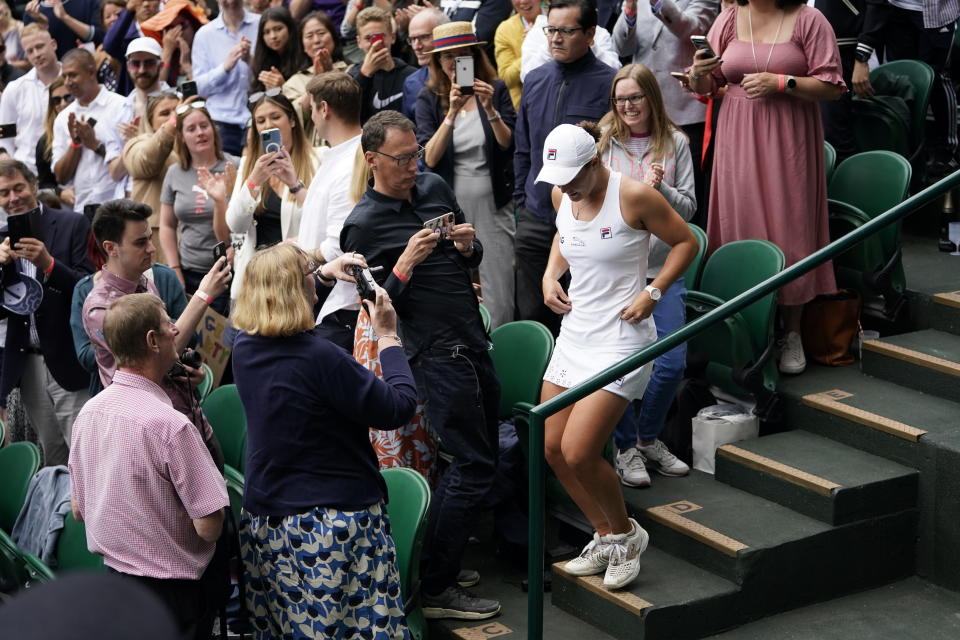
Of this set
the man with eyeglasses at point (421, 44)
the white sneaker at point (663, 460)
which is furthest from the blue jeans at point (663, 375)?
the man with eyeglasses at point (421, 44)

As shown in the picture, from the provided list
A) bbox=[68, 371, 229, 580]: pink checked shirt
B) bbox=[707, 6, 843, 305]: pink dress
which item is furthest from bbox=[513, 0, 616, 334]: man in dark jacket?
bbox=[68, 371, 229, 580]: pink checked shirt

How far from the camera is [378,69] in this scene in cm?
738

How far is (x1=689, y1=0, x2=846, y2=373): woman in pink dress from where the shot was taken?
5.76m

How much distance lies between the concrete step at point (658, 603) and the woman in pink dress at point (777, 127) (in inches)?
61.7

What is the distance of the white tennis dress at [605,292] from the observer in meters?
4.69

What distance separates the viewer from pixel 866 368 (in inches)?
235

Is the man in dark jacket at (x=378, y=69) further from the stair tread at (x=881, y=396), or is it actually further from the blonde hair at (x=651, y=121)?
the stair tread at (x=881, y=396)

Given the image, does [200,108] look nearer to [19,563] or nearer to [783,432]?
[19,563]

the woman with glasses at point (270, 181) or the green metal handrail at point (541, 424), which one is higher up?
the woman with glasses at point (270, 181)

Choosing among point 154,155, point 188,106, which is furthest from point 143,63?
point 188,106

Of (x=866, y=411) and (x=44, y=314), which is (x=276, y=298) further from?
(x=866, y=411)

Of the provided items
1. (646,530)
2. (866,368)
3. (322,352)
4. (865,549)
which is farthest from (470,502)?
(866,368)

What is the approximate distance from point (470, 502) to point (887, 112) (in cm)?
393

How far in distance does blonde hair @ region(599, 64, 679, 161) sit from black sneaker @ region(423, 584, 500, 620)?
2.12 m
